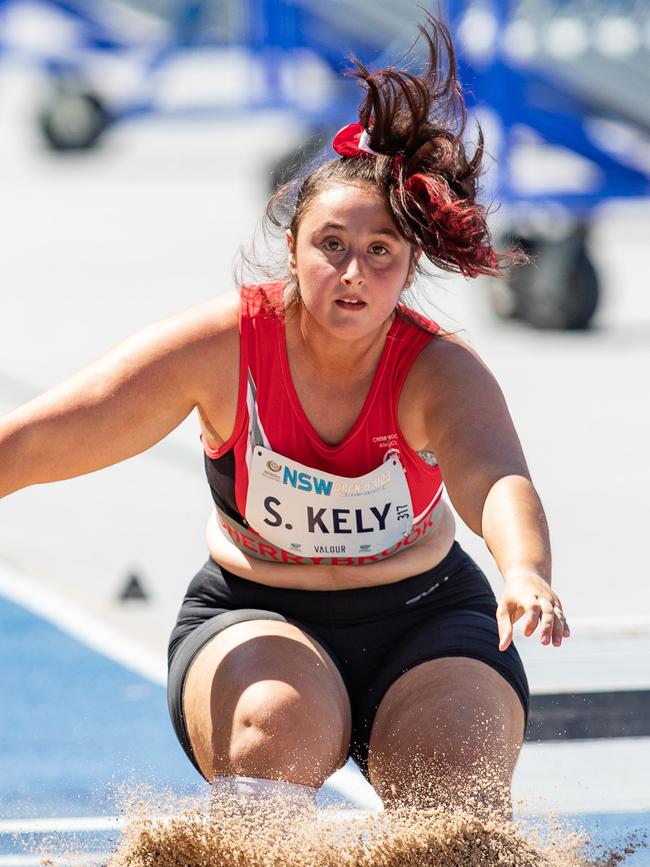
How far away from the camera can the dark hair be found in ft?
8.81

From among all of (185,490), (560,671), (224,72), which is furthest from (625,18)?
(224,72)

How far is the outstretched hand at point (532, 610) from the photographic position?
2.25 m

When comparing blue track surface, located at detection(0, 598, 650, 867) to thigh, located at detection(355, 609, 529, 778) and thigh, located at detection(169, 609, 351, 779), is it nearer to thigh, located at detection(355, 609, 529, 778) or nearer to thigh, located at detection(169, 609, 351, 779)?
thigh, located at detection(169, 609, 351, 779)

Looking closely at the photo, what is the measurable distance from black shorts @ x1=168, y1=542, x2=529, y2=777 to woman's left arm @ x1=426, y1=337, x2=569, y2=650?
0.93 feet

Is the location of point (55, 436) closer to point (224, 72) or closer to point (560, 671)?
point (560, 671)

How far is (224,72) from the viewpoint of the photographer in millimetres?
21141

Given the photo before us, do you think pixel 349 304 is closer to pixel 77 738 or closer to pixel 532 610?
pixel 532 610

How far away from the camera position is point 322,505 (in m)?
2.80

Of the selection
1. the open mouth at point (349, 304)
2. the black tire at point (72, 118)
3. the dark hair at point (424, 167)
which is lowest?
the black tire at point (72, 118)

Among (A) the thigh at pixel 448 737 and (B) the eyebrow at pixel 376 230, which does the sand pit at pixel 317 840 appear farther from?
(B) the eyebrow at pixel 376 230

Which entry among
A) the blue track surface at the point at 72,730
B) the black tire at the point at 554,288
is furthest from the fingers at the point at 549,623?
the black tire at the point at 554,288

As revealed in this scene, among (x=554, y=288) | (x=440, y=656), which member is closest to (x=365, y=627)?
(x=440, y=656)

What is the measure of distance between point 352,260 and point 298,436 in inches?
13.6

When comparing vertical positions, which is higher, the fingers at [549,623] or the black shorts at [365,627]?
the fingers at [549,623]
